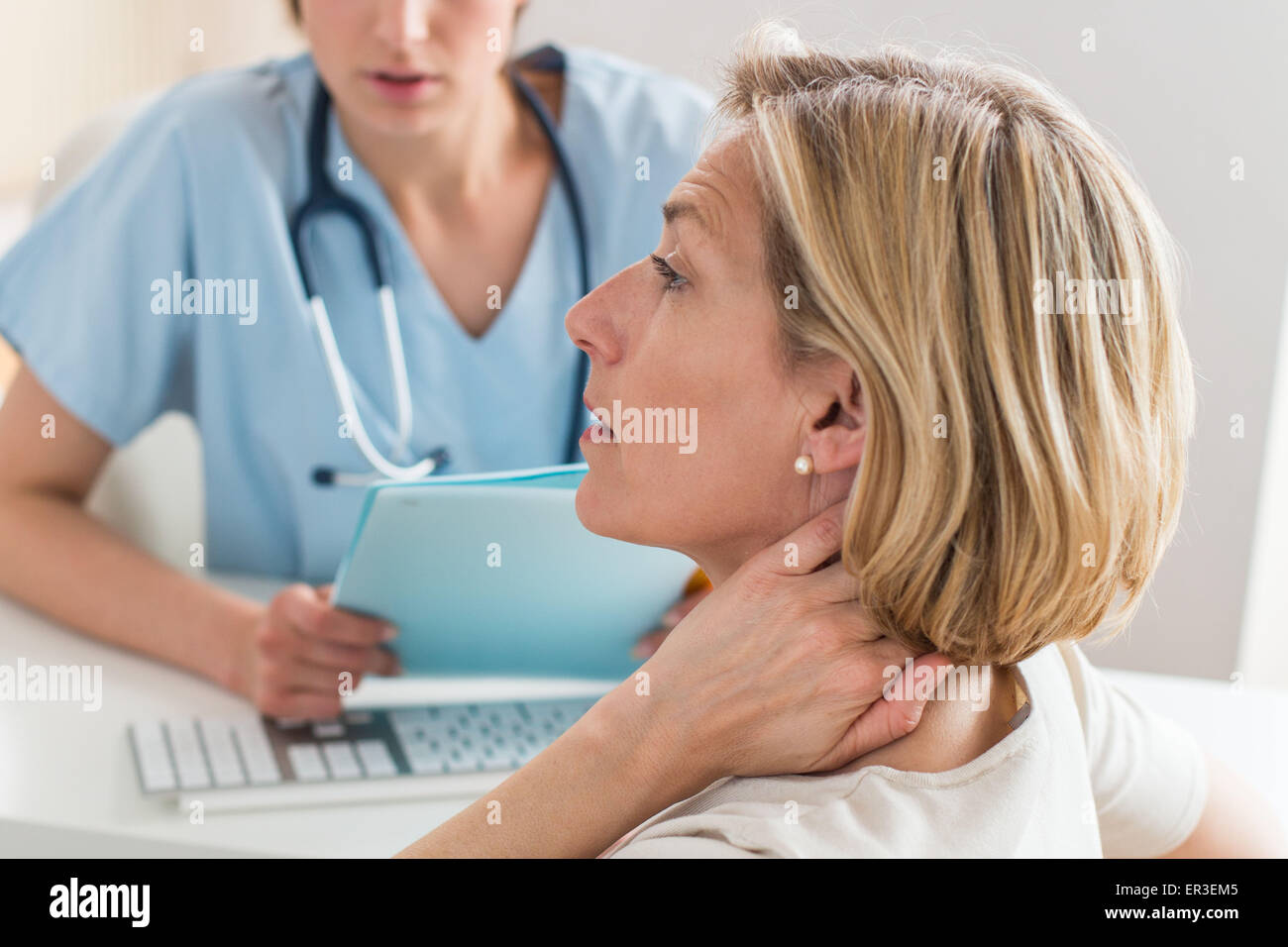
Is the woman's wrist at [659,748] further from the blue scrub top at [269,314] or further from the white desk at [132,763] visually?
the blue scrub top at [269,314]

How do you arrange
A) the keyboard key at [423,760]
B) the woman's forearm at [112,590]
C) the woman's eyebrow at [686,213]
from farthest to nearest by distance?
1. the woman's forearm at [112,590]
2. the keyboard key at [423,760]
3. the woman's eyebrow at [686,213]

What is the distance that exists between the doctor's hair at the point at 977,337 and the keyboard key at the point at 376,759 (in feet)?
1.46

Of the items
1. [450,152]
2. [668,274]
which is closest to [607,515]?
[668,274]

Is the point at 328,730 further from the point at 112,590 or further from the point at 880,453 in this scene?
the point at 880,453

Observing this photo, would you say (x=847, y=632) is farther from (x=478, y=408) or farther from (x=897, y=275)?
(x=478, y=408)

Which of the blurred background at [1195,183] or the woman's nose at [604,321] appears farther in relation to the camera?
the blurred background at [1195,183]

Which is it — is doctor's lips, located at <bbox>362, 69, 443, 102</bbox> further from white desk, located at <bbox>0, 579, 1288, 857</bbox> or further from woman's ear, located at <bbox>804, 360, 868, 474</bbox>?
woman's ear, located at <bbox>804, 360, 868, 474</bbox>

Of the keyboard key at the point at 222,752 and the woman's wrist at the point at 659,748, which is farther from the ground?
the woman's wrist at the point at 659,748

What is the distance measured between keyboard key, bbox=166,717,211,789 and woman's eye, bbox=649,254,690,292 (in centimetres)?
50

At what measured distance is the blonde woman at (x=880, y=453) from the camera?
642mm

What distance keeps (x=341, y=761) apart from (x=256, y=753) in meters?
0.07

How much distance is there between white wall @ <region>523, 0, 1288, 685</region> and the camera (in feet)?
5.84

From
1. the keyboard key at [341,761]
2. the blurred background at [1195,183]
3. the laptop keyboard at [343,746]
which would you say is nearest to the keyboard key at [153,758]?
the laptop keyboard at [343,746]
